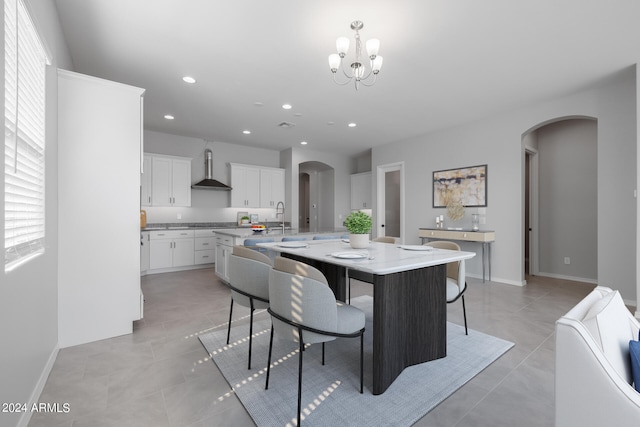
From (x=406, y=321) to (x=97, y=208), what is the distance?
8.89ft

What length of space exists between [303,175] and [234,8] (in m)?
7.85

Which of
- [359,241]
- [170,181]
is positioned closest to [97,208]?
[359,241]

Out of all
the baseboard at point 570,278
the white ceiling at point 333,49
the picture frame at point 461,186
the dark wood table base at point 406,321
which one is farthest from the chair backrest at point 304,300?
the baseboard at point 570,278

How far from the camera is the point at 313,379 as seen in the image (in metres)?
2.01

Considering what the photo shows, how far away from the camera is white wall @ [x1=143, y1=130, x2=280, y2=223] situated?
6062 millimetres

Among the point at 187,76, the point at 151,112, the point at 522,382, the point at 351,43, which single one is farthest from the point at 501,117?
the point at 151,112

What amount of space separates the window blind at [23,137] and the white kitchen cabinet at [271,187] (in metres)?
5.00

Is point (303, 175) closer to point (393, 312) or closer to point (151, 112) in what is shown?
point (151, 112)

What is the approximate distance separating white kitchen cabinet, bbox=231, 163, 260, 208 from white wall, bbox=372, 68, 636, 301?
2.85 meters

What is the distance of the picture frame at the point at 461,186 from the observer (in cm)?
514

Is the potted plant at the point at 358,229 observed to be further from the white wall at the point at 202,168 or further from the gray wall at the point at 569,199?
the white wall at the point at 202,168

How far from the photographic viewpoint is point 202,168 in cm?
652

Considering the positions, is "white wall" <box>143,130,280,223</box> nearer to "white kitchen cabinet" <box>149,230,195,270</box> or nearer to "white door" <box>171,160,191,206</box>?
"white door" <box>171,160,191,206</box>

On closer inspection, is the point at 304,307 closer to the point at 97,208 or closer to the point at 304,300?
the point at 304,300
